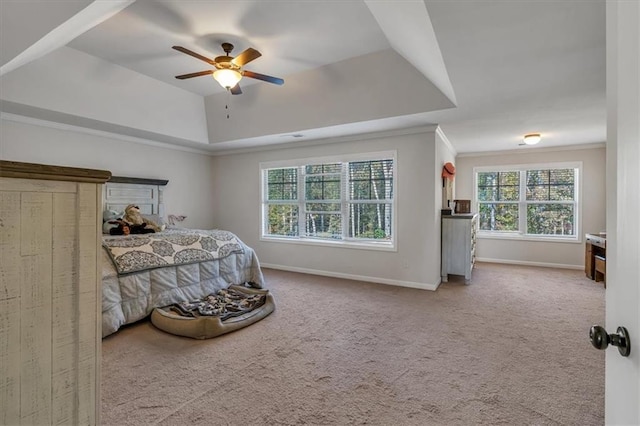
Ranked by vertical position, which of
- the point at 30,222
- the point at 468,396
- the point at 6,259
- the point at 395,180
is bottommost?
the point at 468,396

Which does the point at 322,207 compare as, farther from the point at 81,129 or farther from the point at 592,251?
the point at 592,251

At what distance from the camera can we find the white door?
61 cm

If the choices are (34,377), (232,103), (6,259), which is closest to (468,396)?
(34,377)

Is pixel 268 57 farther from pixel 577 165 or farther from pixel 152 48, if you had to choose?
pixel 577 165

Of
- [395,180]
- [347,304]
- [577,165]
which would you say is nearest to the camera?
[347,304]

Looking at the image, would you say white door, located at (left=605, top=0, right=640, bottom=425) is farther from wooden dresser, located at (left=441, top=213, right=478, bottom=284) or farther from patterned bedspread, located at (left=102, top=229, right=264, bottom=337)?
wooden dresser, located at (left=441, top=213, right=478, bottom=284)

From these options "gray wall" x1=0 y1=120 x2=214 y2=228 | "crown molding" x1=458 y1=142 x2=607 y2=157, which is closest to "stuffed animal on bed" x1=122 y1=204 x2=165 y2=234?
"gray wall" x1=0 y1=120 x2=214 y2=228

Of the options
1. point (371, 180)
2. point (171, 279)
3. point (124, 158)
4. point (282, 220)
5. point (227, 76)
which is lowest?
point (171, 279)

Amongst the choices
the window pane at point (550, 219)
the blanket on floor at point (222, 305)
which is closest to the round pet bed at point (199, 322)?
the blanket on floor at point (222, 305)

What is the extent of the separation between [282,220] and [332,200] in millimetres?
1158

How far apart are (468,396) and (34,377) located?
2186mm

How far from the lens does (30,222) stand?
0.94 m

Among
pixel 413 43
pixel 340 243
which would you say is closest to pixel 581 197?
pixel 340 243

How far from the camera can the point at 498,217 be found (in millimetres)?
6430
